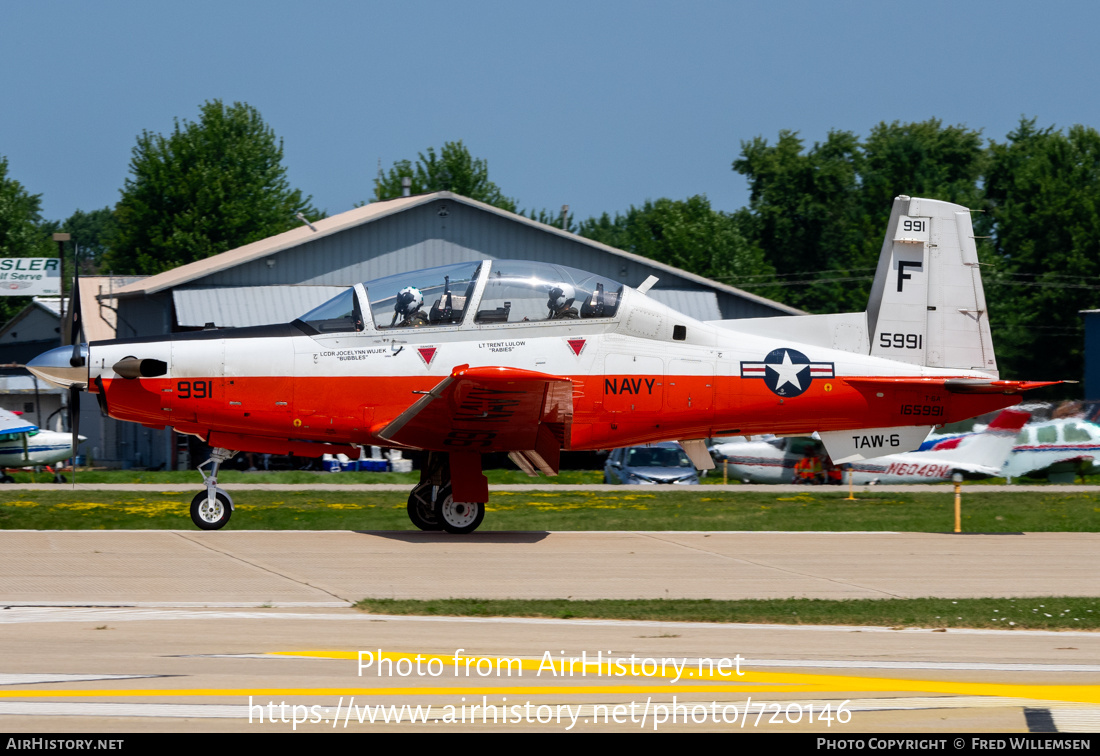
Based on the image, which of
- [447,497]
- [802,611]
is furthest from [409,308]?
[802,611]

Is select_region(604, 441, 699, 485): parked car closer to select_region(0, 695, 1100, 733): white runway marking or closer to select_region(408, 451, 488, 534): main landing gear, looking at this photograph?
select_region(408, 451, 488, 534): main landing gear

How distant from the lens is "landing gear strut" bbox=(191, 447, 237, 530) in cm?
1266

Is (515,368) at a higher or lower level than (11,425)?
higher

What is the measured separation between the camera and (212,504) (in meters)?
12.8

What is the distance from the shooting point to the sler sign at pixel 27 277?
45250mm

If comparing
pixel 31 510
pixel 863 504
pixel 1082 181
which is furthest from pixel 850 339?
pixel 1082 181

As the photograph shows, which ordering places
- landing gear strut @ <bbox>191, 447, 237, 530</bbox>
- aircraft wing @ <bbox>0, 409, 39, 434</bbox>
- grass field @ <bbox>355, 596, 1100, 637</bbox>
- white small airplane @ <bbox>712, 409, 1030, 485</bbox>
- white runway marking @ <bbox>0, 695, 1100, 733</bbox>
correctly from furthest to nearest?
aircraft wing @ <bbox>0, 409, 39, 434</bbox> < white small airplane @ <bbox>712, 409, 1030, 485</bbox> < landing gear strut @ <bbox>191, 447, 237, 530</bbox> < grass field @ <bbox>355, 596, 1100, 637</bbox> < white runway marking @ <bbox>0, 695, 1100, 733</bbox>

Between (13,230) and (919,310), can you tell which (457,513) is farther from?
(13,230)

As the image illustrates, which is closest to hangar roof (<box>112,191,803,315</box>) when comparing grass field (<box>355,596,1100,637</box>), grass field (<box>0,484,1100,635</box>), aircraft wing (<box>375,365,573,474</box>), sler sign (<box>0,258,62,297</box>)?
grass field (<box>0,484,1100,635</box>)

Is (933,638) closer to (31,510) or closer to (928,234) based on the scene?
(928,234)

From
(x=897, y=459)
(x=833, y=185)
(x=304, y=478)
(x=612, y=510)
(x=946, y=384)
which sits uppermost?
(x=833, y=185)

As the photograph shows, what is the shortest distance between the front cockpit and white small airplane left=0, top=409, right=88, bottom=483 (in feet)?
53.9

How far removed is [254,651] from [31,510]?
11.7m

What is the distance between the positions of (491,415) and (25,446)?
1835 cm
